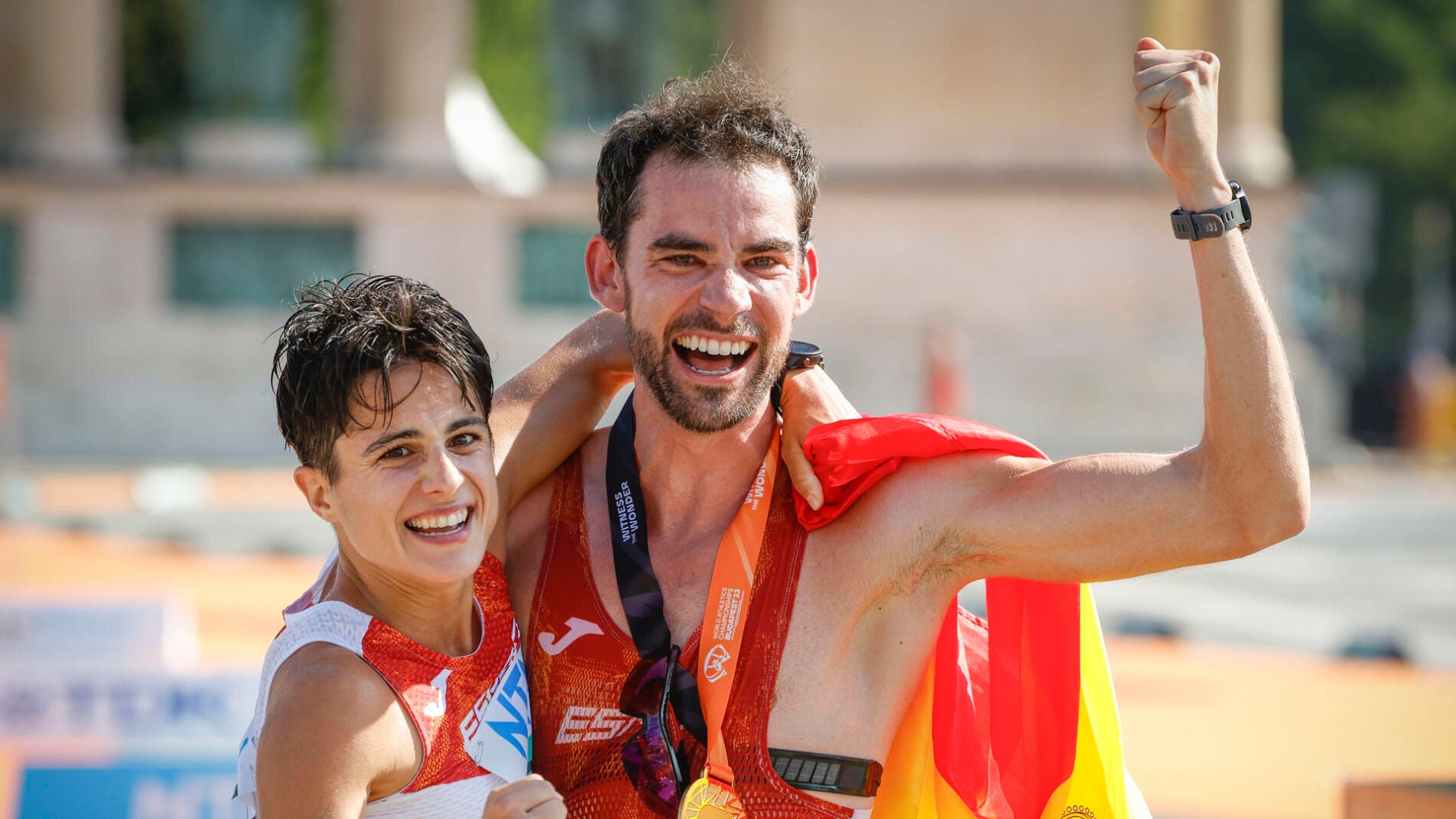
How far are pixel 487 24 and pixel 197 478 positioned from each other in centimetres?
1605

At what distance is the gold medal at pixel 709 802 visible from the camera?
2.75 metres

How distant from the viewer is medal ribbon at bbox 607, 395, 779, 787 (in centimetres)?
288

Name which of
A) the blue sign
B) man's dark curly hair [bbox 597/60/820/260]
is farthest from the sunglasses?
the blue sign

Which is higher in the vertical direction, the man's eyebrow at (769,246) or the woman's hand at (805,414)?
the man's eyebrow at (769,246)

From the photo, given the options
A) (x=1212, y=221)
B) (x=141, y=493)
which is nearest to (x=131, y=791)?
(x=1212, y=221)

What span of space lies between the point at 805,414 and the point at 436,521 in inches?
31.6

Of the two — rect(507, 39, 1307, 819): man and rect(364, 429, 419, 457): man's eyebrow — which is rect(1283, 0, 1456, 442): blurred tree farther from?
rect(364, 429, 419, 457): man's eyebrow

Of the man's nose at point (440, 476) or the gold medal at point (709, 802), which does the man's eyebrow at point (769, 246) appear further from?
the gold medal at point (709, 802)

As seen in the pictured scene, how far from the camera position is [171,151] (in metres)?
22.2

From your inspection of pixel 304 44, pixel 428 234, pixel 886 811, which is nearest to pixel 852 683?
pixel 886 811

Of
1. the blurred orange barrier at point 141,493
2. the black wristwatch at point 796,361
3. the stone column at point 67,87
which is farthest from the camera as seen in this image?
the stone column at point 67,87

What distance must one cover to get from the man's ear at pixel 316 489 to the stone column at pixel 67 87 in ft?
60.8

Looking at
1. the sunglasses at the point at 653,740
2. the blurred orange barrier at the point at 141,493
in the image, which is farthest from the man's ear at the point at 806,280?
the blurred orange barrier at the point at 141,493

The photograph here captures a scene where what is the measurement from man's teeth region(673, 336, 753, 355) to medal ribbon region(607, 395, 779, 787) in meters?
0.25
